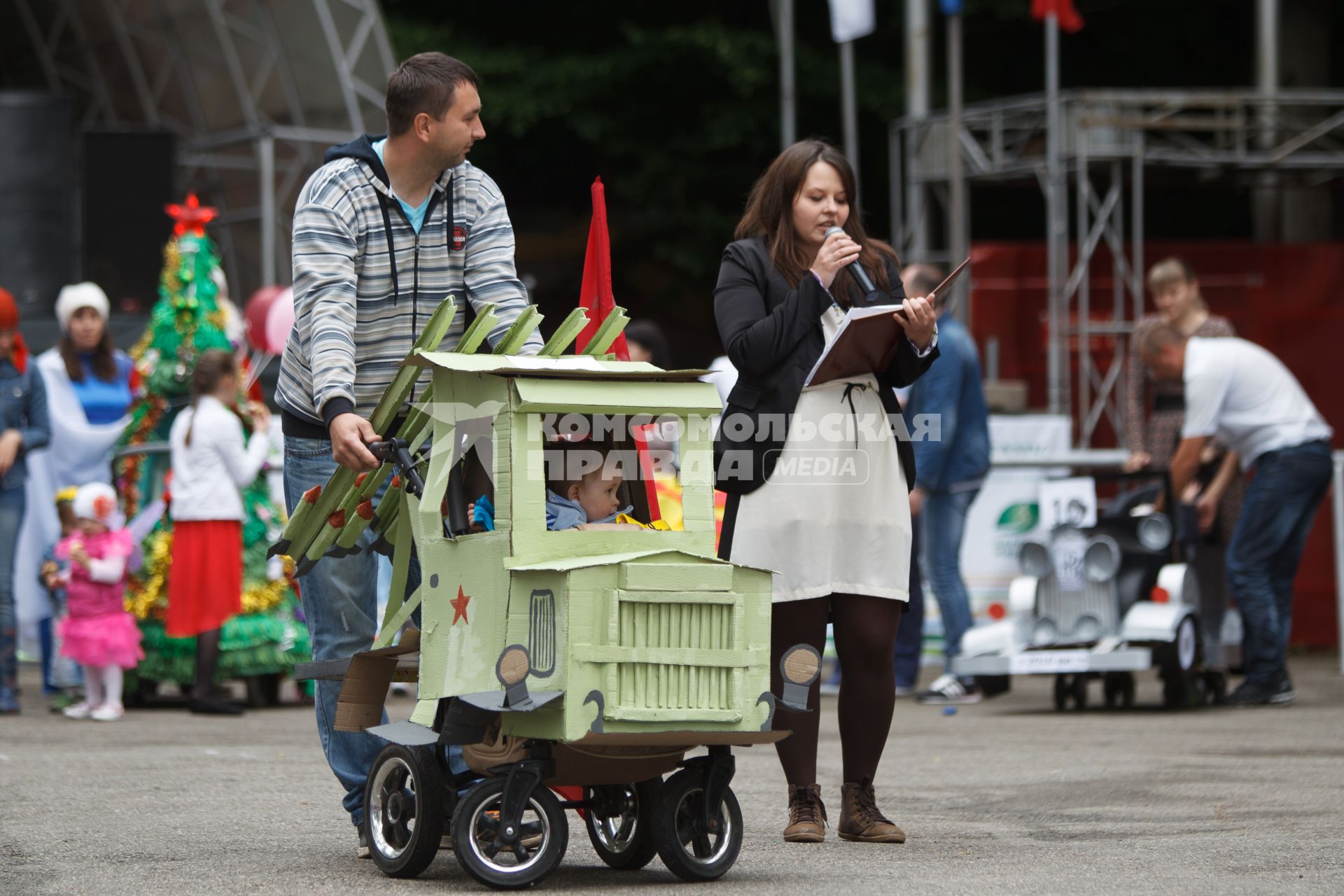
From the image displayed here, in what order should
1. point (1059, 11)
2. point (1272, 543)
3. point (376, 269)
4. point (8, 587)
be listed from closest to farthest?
point (376, 269)
point (8, 587)
point (1272, 543)
point (1059, 11)

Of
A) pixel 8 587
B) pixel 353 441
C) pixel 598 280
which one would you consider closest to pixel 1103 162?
pixel 8 587

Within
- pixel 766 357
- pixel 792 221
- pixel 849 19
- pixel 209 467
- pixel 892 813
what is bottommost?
pixel 892 813

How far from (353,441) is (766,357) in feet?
4.22

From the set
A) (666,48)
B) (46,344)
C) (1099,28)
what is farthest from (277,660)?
(1099,28)

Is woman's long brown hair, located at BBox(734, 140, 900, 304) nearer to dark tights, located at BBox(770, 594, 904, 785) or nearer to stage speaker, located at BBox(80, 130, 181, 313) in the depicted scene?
dark tights, located at BBox(770, 594, 904, 785)

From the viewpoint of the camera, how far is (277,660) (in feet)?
34.7

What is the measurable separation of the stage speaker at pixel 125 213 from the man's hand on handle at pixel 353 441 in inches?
486

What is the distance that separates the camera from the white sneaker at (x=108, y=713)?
10.0m

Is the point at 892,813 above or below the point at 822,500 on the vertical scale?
below

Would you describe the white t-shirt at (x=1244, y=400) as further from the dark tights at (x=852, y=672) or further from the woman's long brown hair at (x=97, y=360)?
the woman's long brown hair at (x=97, y=360)

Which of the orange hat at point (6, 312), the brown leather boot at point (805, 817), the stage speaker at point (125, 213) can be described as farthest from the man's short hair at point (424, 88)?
the stage speaker at point (125, 213)

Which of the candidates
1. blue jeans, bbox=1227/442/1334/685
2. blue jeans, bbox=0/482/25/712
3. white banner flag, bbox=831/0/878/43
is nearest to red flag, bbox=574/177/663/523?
blue jeans, bbox=0/482/25/712

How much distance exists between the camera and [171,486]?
10.5m

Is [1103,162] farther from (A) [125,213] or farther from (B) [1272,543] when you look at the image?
(A) [125,213]
